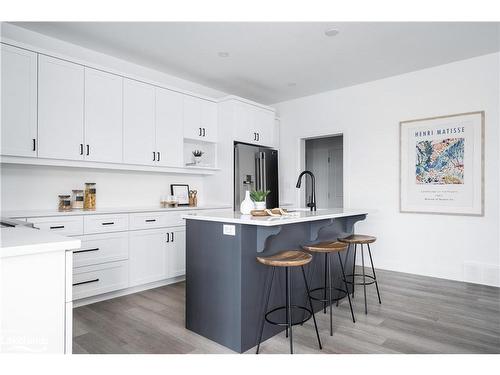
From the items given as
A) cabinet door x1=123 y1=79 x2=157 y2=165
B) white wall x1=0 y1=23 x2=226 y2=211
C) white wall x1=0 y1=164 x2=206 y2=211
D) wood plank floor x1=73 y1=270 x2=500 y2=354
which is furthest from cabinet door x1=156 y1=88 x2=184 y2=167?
wood plank floor x1=73 y1=270 x2=500 y2=354

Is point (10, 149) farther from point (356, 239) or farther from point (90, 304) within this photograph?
point (356, 239)

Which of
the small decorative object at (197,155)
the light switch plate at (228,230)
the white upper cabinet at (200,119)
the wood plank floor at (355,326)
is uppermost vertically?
the white upper cabinet at (200,119)

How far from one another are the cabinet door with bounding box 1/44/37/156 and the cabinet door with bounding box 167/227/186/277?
170 centimetres

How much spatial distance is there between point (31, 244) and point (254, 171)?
151 inches

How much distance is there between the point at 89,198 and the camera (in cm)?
359

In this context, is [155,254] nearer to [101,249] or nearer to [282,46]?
[101,249]

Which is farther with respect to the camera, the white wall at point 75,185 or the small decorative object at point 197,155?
the small decorative object at point 197,155

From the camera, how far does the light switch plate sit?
2291mm

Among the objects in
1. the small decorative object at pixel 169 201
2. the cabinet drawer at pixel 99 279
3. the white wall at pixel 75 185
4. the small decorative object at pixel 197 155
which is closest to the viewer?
the cabinet drawer at pixel 99 279

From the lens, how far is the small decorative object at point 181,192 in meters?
4.60

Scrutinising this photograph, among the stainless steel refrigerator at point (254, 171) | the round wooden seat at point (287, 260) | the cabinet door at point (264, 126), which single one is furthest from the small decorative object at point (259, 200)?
the cabinet door at point (264, 126)

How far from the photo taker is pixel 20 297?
129cm

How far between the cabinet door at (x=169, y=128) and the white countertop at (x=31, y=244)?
266 centimetres

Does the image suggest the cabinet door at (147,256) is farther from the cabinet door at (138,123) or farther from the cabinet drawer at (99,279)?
the cabinet door at (138,123)
